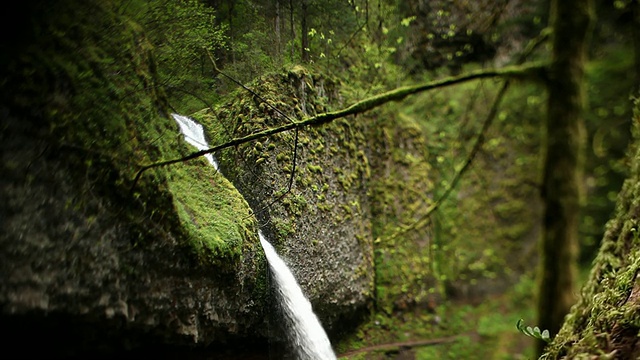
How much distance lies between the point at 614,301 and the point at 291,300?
1.57m

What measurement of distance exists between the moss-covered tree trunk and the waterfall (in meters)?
2.71

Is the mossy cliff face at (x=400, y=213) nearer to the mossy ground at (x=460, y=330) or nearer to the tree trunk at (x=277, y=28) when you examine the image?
the mossy ground at (x=460, y=330)

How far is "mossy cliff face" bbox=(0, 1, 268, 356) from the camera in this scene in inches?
56.5

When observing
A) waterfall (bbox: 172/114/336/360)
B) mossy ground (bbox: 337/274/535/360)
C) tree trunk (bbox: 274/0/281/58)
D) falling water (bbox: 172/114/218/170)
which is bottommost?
mossy ground (bbox: 337/274/535/360)

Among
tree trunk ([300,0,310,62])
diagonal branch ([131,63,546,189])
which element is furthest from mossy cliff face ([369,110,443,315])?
tree trunk ([300,0,310,62])

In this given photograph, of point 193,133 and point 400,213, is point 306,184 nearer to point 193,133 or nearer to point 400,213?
point 193,133

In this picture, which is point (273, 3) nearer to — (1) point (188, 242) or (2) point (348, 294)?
(1) point (188, 242)

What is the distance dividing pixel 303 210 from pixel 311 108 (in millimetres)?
563

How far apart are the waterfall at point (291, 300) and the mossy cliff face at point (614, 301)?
1.19 meters

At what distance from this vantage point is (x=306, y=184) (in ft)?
6.50

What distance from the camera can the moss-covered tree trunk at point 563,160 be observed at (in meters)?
3.58

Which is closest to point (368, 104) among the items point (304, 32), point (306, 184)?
point (304, 32)

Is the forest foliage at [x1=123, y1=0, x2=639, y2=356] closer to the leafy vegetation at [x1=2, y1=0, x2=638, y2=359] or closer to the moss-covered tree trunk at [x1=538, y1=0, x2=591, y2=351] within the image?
the leafy vegetation at [x1=2, y1=0, x2=638, y2=359]

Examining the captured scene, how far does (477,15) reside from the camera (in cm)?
372
